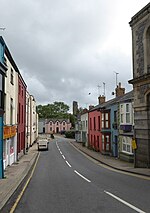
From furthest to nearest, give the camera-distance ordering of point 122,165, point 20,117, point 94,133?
1. point 94,133
2. point 20,117
3. point 122,165

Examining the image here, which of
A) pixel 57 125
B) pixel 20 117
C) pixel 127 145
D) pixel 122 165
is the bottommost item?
pixel 122 165

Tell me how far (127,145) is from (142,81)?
35.1ft

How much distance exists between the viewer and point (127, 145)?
2872 cm

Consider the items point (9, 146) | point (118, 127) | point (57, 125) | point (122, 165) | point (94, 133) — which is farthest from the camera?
point (57, 125)

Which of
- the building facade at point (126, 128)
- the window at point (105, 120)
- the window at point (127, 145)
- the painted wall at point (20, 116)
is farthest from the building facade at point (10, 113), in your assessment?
the window at point (105, 120)

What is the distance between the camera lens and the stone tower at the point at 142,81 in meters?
19.5

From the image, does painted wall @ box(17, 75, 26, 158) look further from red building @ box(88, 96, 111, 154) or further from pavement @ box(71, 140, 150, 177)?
red building @ box(88, 96, 111, 154)

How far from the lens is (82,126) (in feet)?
199

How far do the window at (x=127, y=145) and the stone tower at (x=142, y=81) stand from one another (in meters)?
6.50

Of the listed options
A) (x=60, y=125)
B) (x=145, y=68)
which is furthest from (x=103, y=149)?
(x=60, y=125)

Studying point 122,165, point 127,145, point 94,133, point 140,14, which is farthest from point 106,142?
point 140,14

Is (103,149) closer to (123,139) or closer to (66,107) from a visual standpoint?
(123,139)

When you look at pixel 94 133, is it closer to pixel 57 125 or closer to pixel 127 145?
pixel 127 145

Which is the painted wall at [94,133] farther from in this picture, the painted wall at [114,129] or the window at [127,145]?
the window at [127,145]
